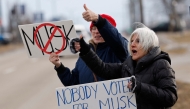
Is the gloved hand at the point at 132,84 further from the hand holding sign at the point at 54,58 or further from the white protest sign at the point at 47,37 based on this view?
the hand holding sign at the point at 54,58

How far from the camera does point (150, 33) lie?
4.41m

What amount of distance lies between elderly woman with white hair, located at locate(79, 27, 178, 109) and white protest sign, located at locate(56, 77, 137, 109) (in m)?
0.17

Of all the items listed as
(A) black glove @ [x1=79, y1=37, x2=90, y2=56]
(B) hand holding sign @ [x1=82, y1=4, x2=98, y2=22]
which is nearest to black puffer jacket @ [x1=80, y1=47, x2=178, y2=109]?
(A) black glove @ [x1=79, y1=37, x2=90, y2=56]

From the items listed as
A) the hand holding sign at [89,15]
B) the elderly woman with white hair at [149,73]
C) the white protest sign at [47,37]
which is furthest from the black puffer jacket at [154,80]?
the white protest sign at [47,37]

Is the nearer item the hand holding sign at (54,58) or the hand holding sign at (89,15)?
the hand holding sign at (89,15)

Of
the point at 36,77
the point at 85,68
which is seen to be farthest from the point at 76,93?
the point at 36,77

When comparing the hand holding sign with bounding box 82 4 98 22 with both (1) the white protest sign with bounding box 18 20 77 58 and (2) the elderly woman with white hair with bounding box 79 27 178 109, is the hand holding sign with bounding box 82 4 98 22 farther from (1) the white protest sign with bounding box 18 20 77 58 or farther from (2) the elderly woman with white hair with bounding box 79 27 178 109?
(1) the white protest sign with bounding box 18 20 77 58

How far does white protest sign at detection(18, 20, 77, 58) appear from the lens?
4934 mm

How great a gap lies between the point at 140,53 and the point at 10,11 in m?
80.3

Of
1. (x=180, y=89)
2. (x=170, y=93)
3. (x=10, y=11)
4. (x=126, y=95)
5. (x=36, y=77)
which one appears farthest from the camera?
(x=10, y=11)

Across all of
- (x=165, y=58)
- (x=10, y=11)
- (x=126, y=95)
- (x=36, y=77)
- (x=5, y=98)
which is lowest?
(x=10, y=11)

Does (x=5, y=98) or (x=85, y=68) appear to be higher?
(x=85, y=68)

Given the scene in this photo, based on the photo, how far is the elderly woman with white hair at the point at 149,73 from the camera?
4.23m

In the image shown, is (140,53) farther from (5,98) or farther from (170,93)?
(5,98)
